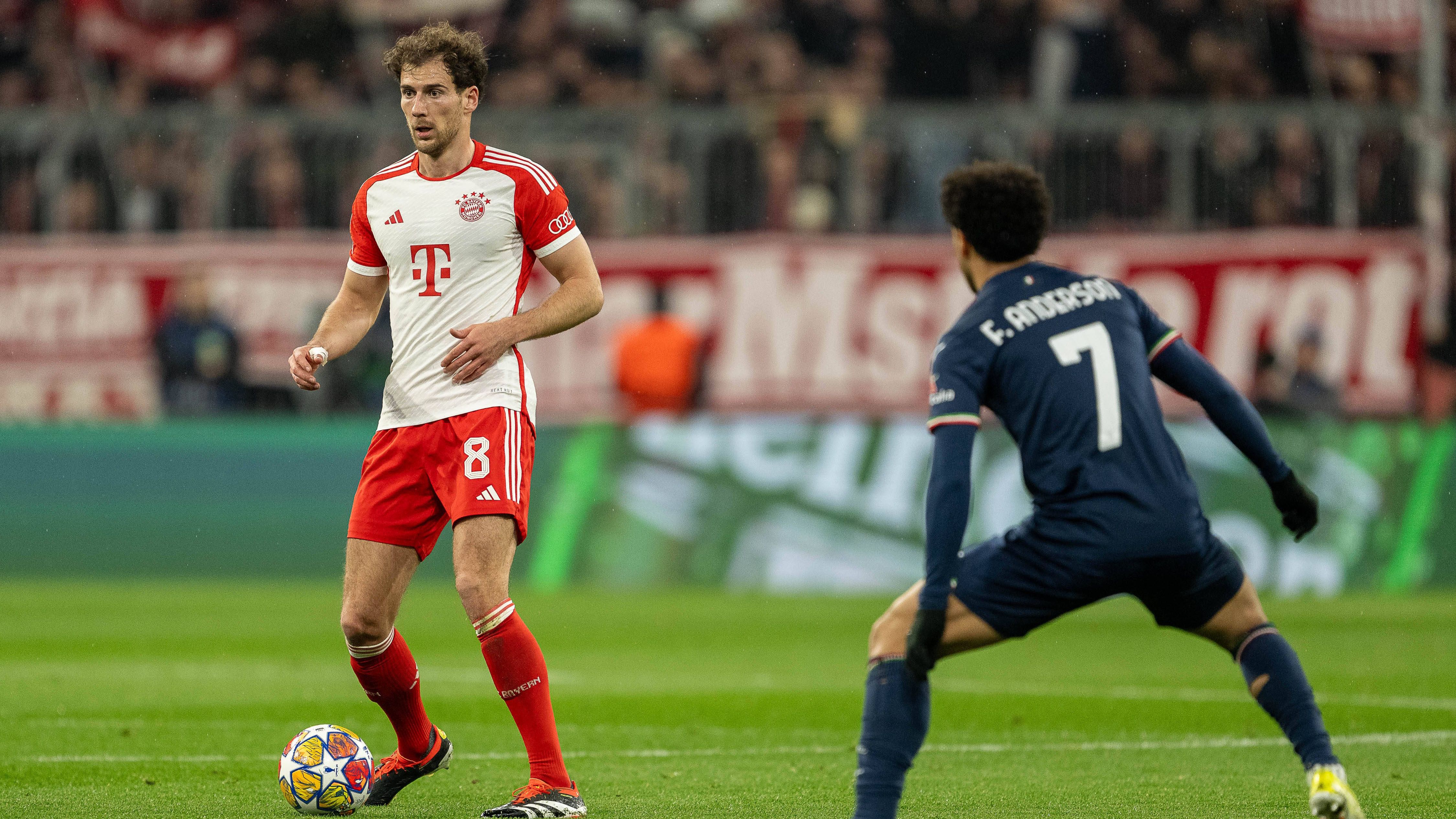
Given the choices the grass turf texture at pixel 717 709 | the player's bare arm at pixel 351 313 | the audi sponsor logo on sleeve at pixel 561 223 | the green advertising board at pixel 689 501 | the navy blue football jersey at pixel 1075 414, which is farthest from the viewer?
the green advertising board at pixel 689 501

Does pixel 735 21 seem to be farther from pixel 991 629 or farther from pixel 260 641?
pixel 991 629

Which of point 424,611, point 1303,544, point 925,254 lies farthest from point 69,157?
point 1303,544

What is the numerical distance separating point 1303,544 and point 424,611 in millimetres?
6862

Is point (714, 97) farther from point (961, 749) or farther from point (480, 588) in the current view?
point (480, 588)

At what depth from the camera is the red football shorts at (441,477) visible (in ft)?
19.6

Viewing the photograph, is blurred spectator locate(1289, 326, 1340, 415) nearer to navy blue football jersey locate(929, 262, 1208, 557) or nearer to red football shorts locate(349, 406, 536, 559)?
red football shorts locate(349, 406, 536, 559)

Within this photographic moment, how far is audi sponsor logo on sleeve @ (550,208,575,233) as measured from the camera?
6.16 metres

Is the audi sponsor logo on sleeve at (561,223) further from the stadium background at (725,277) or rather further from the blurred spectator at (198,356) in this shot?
the blurred spectator at (198,356)

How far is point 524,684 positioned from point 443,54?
1.93 metres

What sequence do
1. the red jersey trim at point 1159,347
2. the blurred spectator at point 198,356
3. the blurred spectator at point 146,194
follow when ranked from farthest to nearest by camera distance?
the blurred spectator at point 146,194, the blurred spectator at point 198,356, the red jersey trim at point 1159,347

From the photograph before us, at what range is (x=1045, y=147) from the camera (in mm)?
17047

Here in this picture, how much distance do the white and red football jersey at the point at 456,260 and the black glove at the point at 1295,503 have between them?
7.41 ft

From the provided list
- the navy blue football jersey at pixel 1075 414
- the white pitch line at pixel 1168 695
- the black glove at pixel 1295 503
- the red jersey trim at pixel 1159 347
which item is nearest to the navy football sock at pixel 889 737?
the navy blue football jersey at pixel 1075 414

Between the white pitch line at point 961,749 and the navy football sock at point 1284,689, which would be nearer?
the navy football sock at point 1284,689
